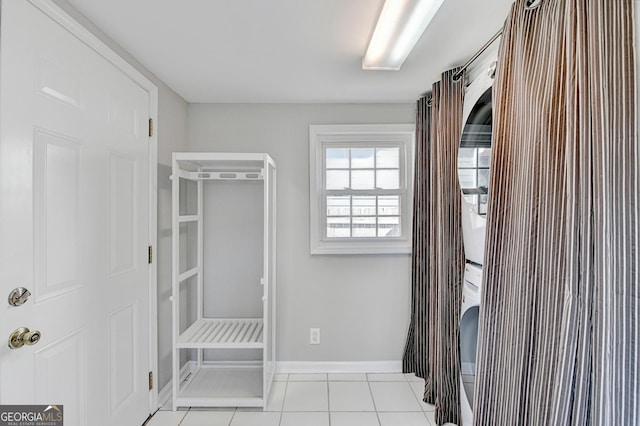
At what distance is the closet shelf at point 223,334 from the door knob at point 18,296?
1.17 metres

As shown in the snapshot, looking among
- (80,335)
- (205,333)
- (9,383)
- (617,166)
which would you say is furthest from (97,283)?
(617,166)

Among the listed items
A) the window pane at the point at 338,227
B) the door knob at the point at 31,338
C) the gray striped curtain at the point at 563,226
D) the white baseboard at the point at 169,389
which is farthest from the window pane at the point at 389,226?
the door knob at the point at 31,338

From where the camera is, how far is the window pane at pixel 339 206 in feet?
9.14

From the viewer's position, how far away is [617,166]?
2.78ft

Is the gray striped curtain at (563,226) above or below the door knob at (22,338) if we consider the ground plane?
above

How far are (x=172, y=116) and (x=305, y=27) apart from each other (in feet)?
4.48

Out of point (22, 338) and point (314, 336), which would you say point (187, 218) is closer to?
point (22, 338)

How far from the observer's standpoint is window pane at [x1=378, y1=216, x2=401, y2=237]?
2.78 meters

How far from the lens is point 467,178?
72.9 inches

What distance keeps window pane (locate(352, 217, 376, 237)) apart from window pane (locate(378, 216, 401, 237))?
0.19 ft

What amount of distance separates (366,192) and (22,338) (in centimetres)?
225

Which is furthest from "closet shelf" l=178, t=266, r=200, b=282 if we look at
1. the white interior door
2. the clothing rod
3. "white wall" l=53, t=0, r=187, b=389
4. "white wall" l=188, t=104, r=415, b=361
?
the clothing rod

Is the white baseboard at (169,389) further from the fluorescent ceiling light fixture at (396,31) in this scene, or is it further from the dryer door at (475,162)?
the fluorescent ceiling light fixture at (396,31)

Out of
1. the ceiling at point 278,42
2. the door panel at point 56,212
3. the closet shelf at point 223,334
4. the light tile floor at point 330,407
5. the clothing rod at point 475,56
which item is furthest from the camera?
the closet shelf at point 223,334
